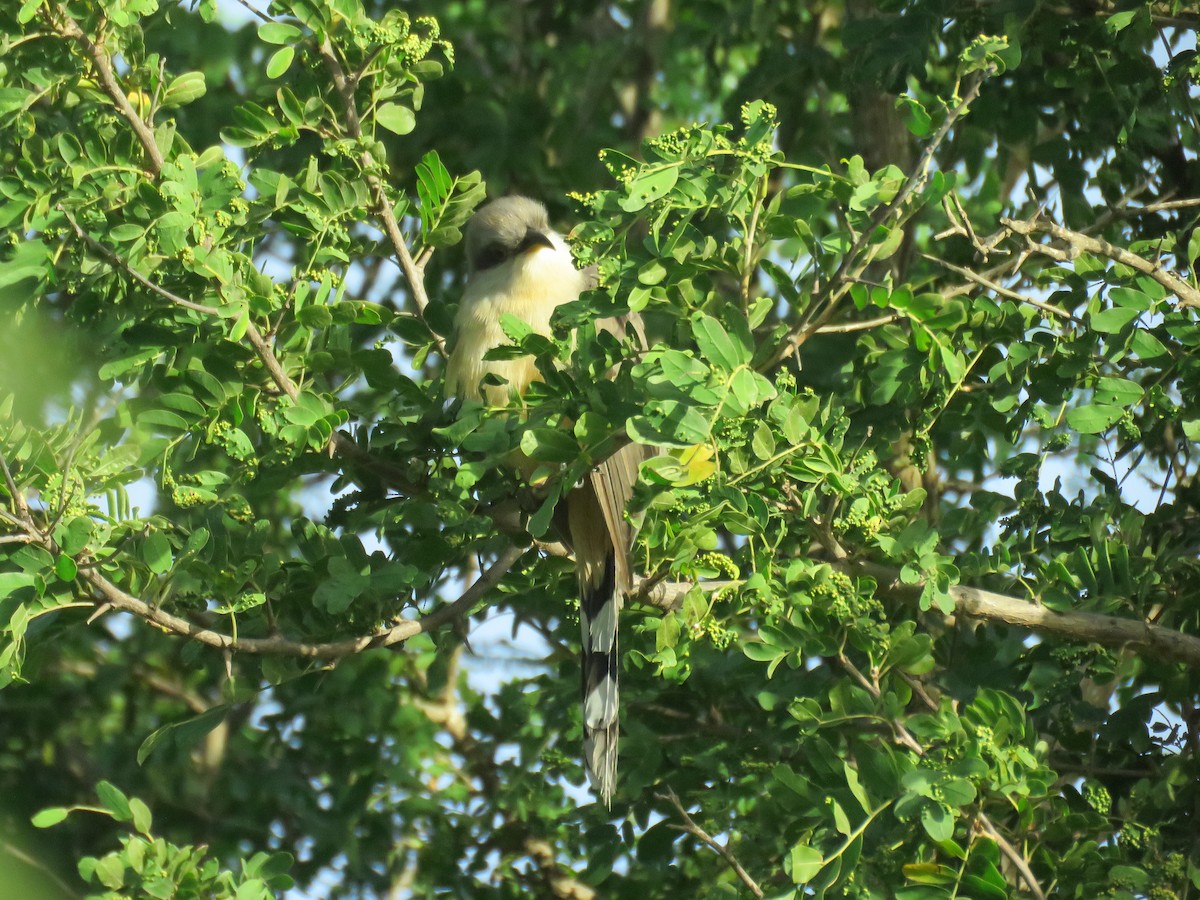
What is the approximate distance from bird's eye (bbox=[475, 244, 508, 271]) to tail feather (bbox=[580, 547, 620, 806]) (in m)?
1.30

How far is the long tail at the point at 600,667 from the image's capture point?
13.0 feet

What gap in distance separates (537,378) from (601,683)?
Result: 2.97 feet

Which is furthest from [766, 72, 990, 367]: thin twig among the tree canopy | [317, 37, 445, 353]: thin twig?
[317, 37, 445, 353]: thin twig

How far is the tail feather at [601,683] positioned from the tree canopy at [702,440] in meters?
0.12

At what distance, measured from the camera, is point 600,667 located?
3969 millimetres

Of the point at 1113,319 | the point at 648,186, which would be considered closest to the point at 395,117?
the point at 648,186

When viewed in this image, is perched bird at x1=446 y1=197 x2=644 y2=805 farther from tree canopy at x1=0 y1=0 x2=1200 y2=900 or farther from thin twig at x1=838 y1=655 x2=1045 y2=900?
thin twig at x1=838 y1=655 x2=1045 y2=900

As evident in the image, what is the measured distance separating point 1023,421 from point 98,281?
2229mm

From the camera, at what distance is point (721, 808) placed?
379 cm

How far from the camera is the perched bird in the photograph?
3.96m

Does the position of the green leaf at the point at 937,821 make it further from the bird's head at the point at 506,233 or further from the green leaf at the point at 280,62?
the bird's head at the point at 506,233

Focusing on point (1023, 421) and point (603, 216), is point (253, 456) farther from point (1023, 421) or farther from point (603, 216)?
point (1023, 421)

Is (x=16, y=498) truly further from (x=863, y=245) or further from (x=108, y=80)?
(x=863, y=245)

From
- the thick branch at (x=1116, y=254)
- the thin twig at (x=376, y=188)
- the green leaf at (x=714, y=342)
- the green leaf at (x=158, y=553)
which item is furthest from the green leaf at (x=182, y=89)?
the thick branch at (x=1116, y=254)
